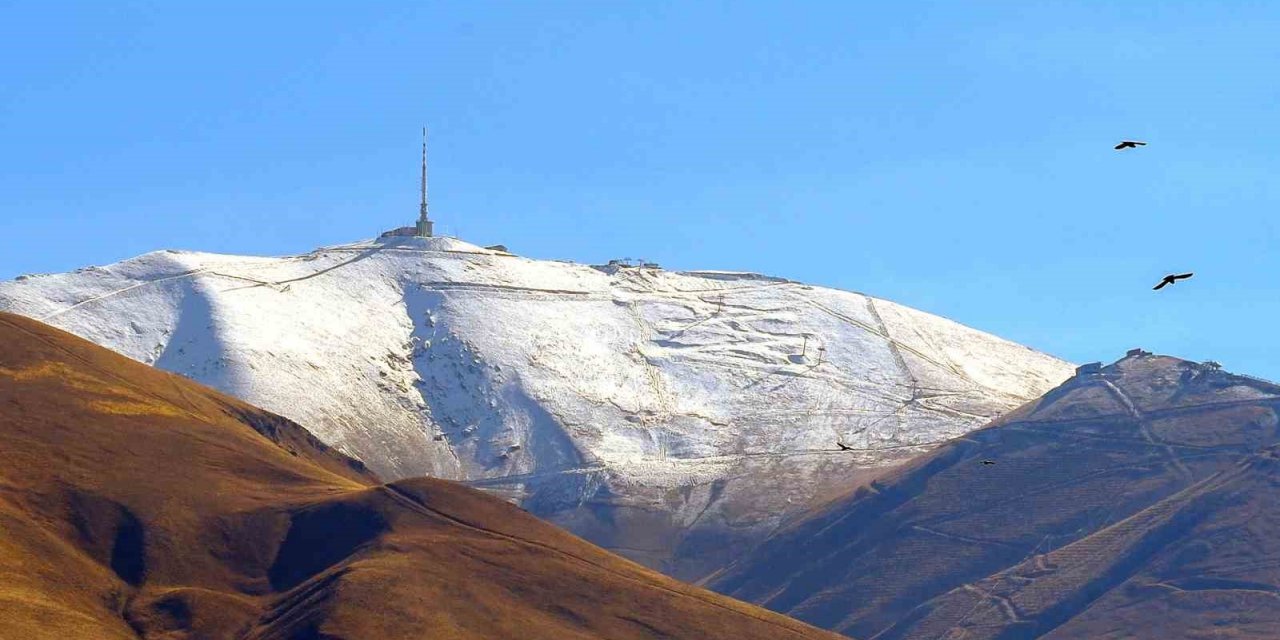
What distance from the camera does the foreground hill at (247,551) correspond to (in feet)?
515

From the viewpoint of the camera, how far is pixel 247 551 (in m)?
172

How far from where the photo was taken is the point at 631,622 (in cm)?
16575

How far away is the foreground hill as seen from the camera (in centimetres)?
15688

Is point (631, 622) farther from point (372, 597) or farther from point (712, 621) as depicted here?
point (372, 597)

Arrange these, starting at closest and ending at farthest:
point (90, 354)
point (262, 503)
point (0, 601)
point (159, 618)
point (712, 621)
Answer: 1. point (0, 601)
2. point (159, 618)
3. point (712, 621)
4. point (262, 503)
5. point (90, 354)

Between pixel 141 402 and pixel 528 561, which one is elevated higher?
pixel 141 402

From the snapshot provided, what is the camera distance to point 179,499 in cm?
17412

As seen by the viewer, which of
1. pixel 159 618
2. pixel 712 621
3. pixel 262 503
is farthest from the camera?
pixel 262 503

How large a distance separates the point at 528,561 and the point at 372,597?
1678cm

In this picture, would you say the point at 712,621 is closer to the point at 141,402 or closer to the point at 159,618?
the point at 159,618

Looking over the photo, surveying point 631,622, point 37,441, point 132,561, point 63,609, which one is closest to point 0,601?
point 63,609

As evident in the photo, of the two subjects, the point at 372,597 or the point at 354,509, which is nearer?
the point at 372,597

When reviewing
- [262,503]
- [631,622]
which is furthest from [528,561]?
[262,503]

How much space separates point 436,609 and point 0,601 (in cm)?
2814
